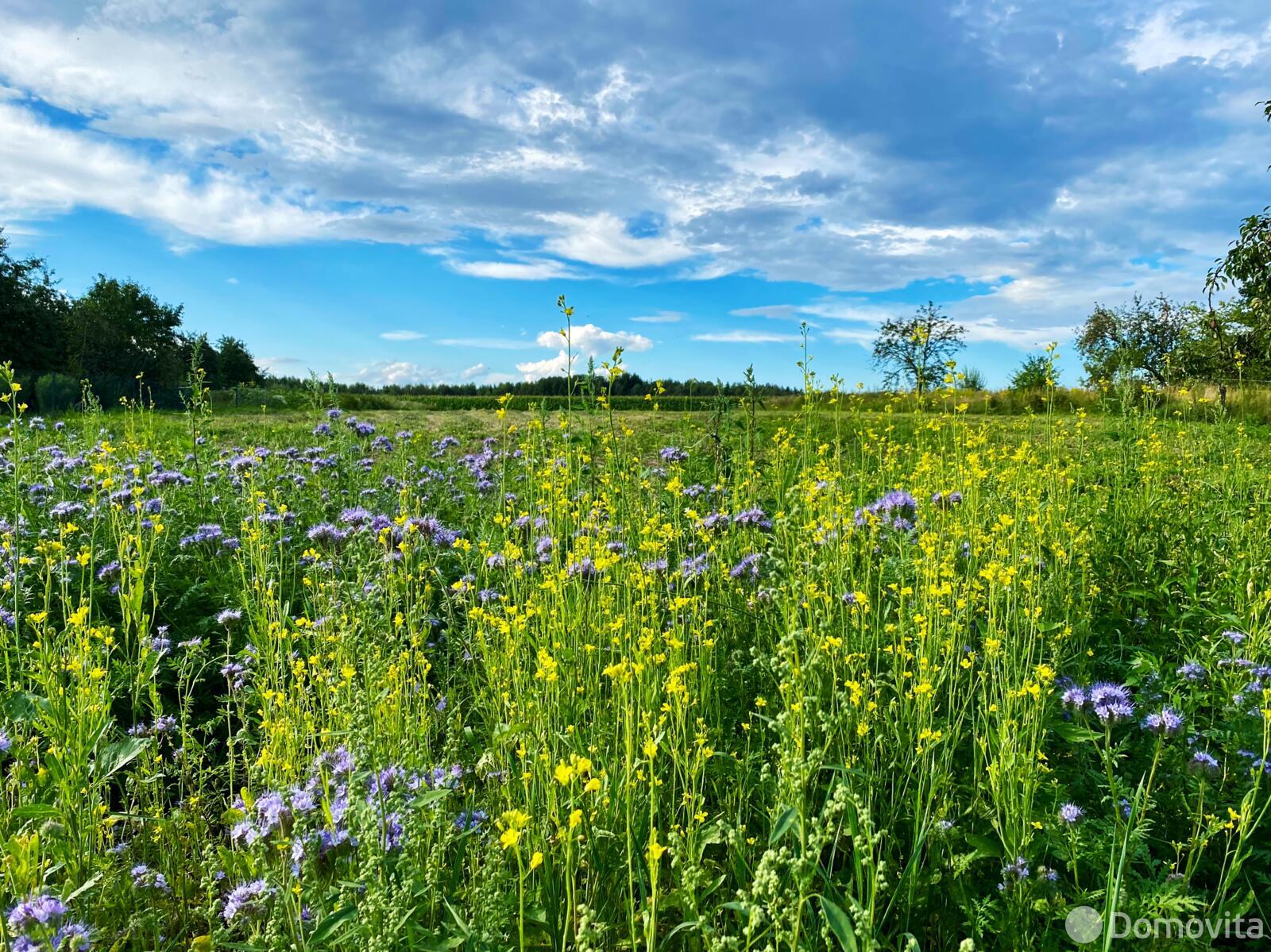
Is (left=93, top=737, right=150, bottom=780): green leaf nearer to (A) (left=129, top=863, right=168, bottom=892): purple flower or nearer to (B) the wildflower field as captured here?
(B) the wildflower field

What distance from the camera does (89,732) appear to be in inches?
88.7

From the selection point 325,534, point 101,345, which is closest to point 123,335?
point 101,345

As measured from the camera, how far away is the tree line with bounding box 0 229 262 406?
2997cm

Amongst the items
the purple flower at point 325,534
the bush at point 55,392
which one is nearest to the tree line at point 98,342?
the bush at point 55,392

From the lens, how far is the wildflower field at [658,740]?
6.09 ft

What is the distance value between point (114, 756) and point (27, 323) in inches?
1813

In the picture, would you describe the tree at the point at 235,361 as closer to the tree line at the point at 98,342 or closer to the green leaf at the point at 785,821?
the tree line at the point at 98,342

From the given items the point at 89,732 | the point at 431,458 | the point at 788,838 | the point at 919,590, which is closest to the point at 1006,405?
the point at 431,458

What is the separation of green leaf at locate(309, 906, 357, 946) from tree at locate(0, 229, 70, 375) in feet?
141

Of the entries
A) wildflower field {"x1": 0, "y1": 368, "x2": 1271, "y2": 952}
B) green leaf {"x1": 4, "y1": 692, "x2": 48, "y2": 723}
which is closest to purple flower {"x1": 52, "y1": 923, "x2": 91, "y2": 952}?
wildflower field {"x1": 0, "y1": 368, "x2": 1271, "y2": 952}

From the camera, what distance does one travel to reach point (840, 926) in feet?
4.86

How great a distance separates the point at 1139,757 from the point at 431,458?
6574 mm

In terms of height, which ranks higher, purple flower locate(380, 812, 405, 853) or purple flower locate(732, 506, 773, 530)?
purple flower locate(732, 506, 773, 530)

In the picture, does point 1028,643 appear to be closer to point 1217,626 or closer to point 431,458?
point 1217,626
